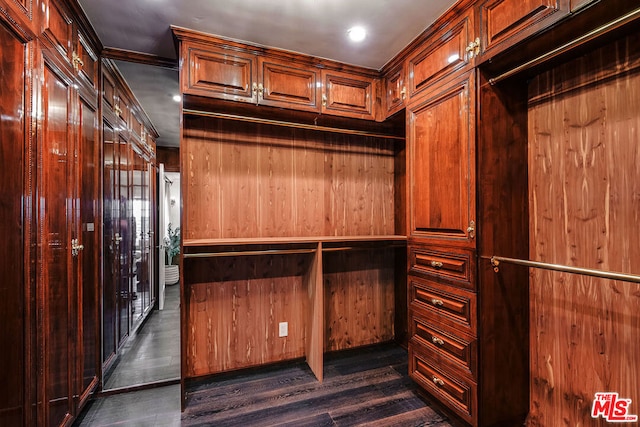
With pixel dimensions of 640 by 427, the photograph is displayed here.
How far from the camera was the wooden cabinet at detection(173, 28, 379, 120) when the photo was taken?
2033 millimetres

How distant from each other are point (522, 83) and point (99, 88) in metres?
2.93

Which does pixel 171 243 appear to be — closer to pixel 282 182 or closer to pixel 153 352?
pixel 153 352

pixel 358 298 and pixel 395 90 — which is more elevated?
pixel 395 90

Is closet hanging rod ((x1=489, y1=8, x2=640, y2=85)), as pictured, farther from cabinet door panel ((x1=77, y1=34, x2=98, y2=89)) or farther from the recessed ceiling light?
cabinet door panel ((x1=77, y1=34, x2=98, y2=89))

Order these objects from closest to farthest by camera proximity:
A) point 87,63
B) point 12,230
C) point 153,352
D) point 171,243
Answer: point 12,230 → point 87,63 → point 153,352 → point 171,243

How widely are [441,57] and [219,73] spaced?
1542 millimetres

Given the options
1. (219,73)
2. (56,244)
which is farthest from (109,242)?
(219,73)

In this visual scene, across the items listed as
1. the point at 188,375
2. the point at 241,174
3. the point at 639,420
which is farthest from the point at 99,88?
the point at 639,420

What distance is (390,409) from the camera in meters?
2.02

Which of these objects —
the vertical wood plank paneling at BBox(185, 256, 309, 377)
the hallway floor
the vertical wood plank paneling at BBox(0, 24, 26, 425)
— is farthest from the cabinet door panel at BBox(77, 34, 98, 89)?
the hallway floor

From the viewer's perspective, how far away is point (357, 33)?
6.69 feet

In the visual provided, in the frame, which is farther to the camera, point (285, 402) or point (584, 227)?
point (285, 402)

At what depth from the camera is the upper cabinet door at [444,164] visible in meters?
1.74

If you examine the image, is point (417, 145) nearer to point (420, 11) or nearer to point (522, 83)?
point (522, 83)
